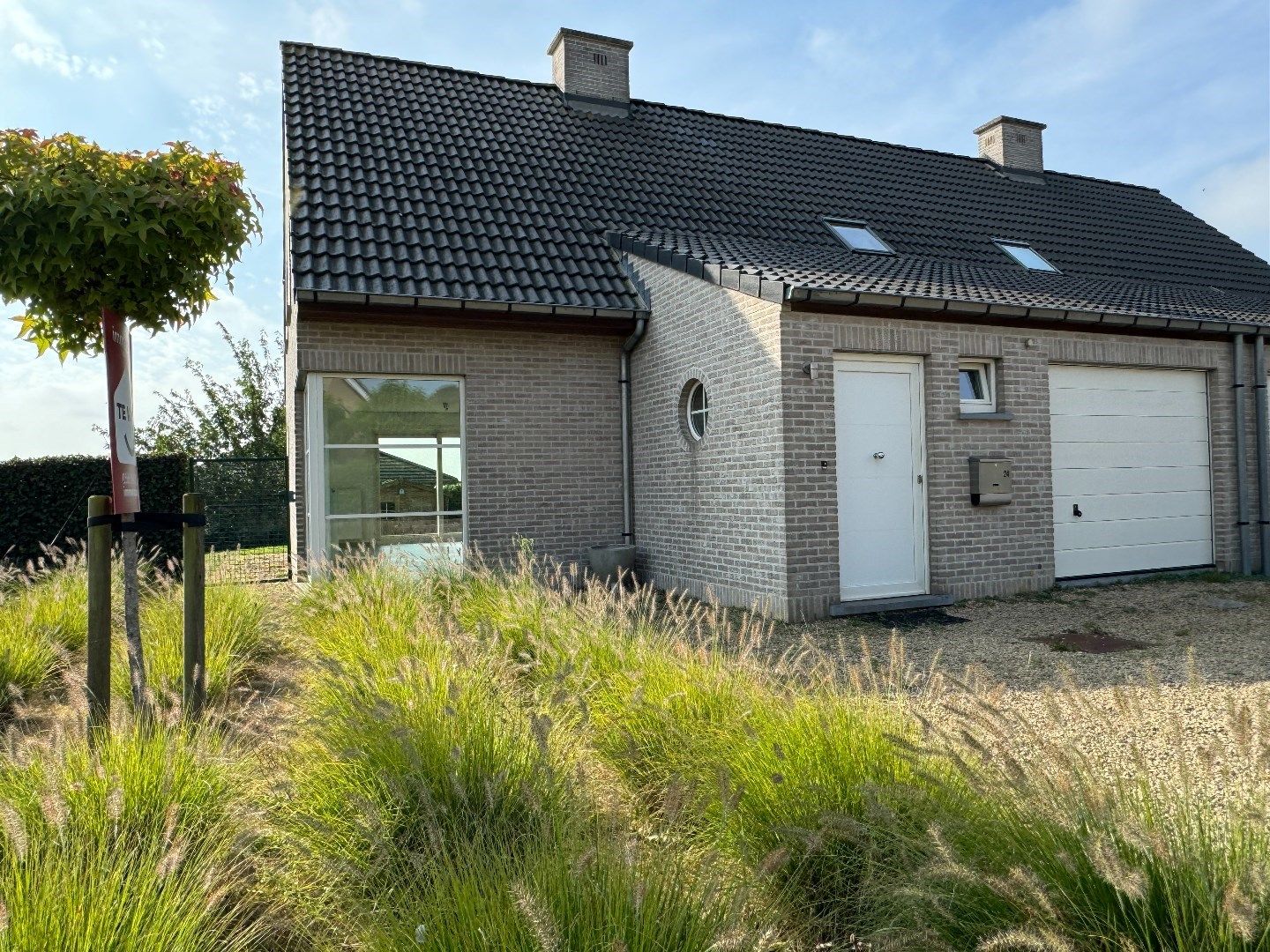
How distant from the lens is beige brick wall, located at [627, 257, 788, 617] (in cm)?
808

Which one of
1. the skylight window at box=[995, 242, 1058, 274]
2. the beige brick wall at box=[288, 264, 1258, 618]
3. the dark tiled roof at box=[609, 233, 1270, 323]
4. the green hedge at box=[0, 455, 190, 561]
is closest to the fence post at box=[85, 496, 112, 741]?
the beige brick wall at box=[288, 264, 1258, 618]

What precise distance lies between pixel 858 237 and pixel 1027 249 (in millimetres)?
3360

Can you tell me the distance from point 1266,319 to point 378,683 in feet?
39.8

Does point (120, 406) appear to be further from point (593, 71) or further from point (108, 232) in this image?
point (593, 71)

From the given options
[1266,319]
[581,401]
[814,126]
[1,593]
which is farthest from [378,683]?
[814,126]

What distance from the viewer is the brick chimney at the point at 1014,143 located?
53.8ft

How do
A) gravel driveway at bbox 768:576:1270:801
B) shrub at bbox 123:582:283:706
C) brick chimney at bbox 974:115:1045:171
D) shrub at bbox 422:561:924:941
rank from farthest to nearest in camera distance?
brick chimney at bbox 974:115:1045:171, shrub at bbox 123:582:283:706, gravel driveway at bbox 768:576:1270:801, shrub at bbox 422:561:924:941

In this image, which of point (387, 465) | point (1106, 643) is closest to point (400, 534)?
point (387, 465)

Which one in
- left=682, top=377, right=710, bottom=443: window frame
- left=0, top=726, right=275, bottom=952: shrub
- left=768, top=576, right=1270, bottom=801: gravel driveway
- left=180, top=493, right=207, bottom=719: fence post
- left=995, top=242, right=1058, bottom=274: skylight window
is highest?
left=995, top=242, right=1058, bottom=274: skylight window

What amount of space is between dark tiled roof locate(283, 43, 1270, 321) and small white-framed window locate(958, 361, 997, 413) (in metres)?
0.81

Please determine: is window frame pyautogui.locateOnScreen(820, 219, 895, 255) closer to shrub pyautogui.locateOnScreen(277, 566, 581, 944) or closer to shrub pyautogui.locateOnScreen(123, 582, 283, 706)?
shrub pyautogui.locateOnScreen(123, 582, 283, 706)

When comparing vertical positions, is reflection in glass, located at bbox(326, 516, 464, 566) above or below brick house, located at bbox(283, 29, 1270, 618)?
below

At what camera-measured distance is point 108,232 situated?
12.5ft

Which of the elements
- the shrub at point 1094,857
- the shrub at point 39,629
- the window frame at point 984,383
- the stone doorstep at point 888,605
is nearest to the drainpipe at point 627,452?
the stone doorstep at point 888,605
